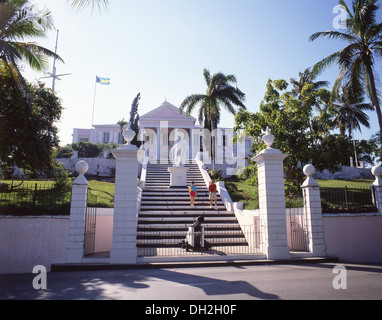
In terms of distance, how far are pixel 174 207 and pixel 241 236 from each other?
3.77 meters

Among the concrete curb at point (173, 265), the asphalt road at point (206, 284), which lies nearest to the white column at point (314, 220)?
the concrete curb at point (173, 265)

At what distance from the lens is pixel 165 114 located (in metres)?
35.6

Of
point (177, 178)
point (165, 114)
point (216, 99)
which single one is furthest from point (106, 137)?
point (177, 178)

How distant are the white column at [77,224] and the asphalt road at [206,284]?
0.82m

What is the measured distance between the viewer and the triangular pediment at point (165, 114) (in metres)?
35.0

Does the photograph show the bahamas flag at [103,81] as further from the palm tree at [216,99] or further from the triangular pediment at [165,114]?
the palm tree at [216,99]

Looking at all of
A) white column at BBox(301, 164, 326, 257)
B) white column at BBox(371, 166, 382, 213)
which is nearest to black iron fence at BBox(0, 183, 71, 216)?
white column at BBox(301, 164, 326, 257)

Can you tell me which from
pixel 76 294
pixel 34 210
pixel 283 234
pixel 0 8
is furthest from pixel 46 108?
pixel 283 234

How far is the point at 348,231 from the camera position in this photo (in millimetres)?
10164

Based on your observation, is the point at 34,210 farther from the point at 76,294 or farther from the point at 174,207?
the point at 174,207

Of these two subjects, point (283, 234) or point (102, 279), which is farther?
point (283, 234)

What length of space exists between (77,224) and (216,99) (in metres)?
18.7
